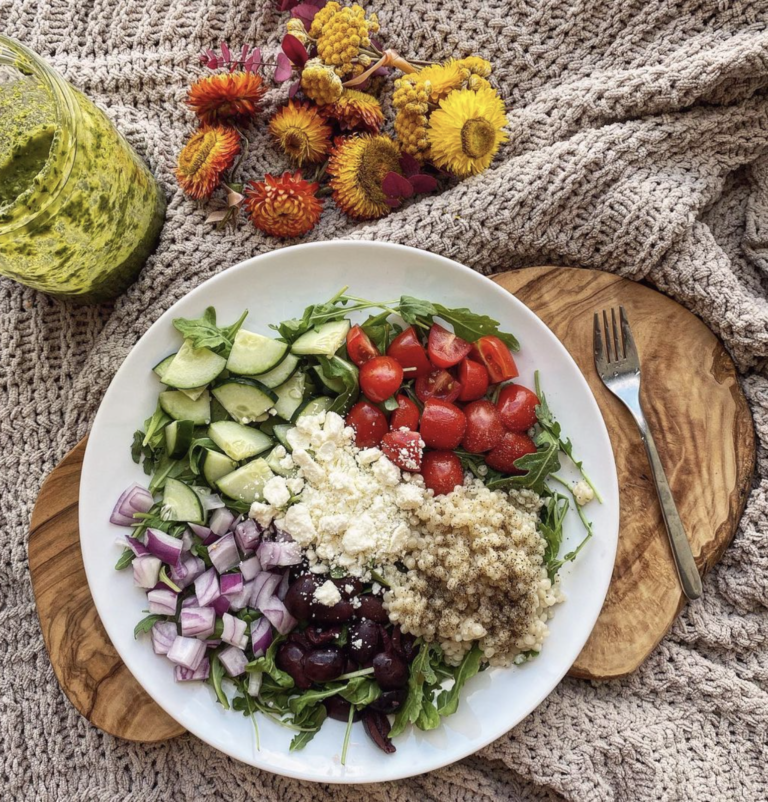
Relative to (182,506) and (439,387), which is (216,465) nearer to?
(182,506)

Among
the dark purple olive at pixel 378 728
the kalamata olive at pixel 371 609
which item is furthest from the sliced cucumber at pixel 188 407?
the dark purple olive at pixel 378 728

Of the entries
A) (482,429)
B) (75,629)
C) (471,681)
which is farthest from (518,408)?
(75,629)

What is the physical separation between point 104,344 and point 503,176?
1129mm

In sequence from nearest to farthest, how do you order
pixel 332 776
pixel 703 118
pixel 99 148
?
pixel 99 148 < pixel 332 776 < pixel 703 118

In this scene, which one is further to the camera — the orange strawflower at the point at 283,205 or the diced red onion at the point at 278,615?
the orange strawflower at the point at 283,205

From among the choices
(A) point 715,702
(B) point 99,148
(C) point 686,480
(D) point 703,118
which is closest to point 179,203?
(B) point 99,148

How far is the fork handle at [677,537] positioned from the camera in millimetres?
1755

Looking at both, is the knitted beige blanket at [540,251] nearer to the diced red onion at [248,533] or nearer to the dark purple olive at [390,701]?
the dark purple olive at [390,701]

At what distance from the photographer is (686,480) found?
1.81 meters

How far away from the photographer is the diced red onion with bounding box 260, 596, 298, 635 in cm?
164

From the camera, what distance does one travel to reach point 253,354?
165 centimetres

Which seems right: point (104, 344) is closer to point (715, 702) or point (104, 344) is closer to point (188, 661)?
point (188, 661)

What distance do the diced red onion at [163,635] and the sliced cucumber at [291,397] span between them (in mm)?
577

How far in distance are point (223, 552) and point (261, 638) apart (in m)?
0.22
